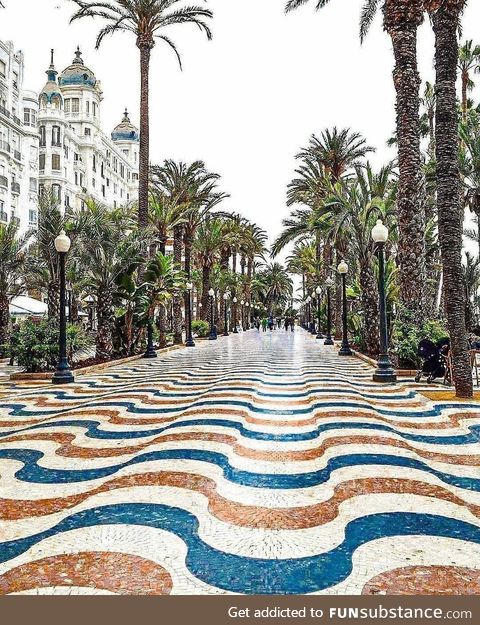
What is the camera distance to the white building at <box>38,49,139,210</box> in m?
52.1

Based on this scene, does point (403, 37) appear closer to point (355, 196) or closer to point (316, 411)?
point (355, 196)

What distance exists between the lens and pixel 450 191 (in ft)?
30.3

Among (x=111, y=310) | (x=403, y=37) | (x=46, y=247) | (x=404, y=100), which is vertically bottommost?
(x=111, y=310)

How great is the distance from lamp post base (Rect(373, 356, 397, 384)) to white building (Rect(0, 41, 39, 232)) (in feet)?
117

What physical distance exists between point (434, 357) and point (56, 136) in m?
50.9

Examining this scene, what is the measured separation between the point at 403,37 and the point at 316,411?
10382 mm

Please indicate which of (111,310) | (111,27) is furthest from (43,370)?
(111,27)

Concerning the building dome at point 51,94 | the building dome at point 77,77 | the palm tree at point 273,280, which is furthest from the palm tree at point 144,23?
the palm tree at point 273,280

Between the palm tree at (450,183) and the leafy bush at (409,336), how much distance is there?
3718 mm

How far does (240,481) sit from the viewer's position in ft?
14.5

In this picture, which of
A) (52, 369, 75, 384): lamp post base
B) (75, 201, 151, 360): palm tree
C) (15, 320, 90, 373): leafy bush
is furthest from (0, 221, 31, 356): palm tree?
(52, 369, 75, 384): lamp post base

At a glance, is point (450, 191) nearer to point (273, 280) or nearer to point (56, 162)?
point (56, 162)

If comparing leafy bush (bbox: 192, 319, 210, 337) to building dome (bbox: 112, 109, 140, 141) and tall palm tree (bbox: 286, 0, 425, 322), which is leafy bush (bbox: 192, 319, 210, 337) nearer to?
tall palm tree (bbox: 286, 0, 425, 322)

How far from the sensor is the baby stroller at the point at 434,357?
10.7 m
